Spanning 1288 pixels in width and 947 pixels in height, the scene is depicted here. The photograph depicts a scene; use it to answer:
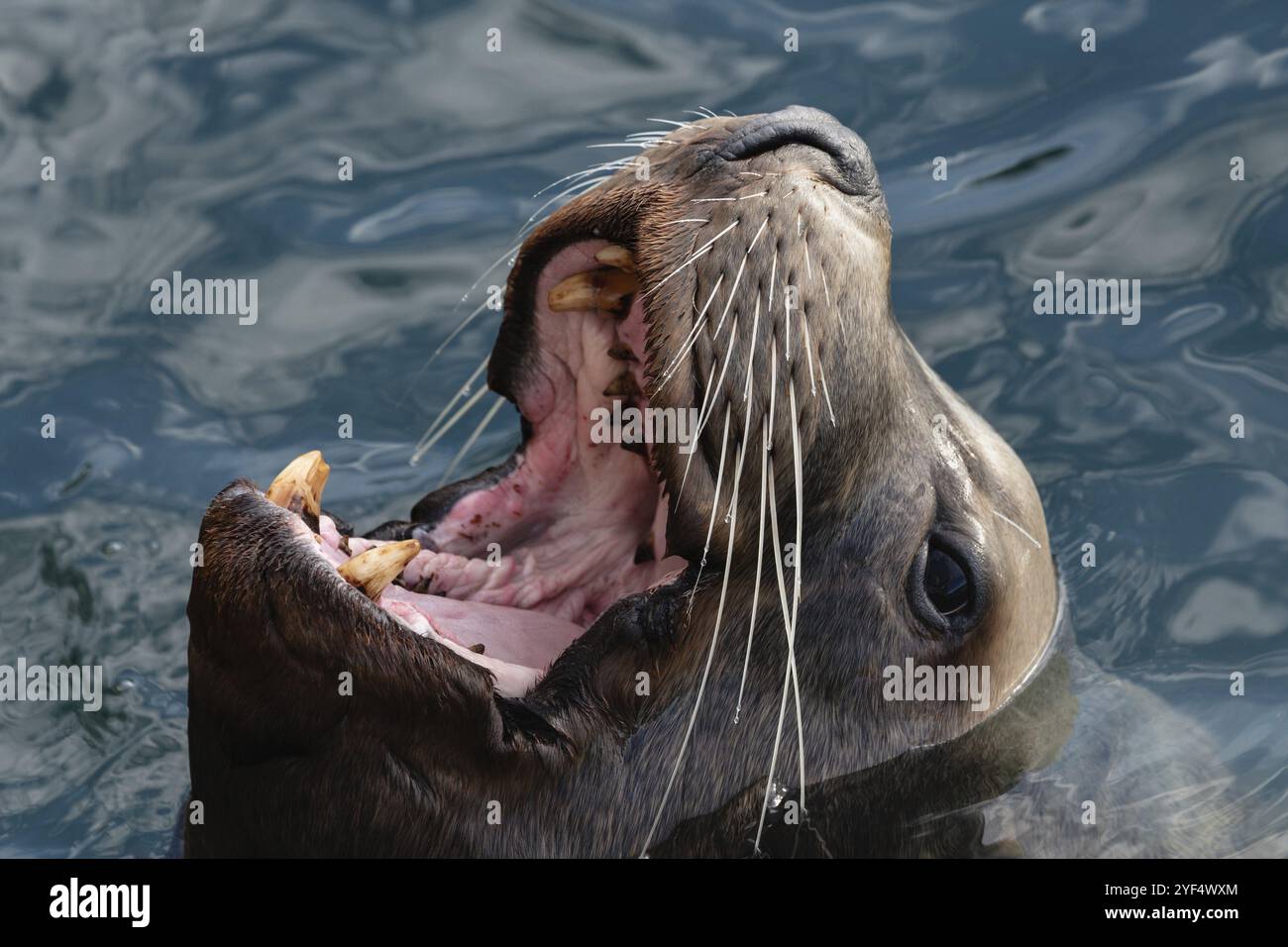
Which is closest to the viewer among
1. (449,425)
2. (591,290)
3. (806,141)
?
(806,141)

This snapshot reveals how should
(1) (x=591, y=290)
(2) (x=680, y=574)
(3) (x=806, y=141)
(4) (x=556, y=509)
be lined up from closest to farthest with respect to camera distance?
(2) (x=680, y=574)
(3) (x=806, y=141)
(1) (x=591, y=290)
(4) (x=556, y=509)

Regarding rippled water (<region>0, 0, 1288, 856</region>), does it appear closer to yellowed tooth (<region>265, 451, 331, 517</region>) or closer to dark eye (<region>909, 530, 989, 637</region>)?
dark eye (<region>909, 530, 989, 637</region>)

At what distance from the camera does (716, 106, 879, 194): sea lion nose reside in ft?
14.8

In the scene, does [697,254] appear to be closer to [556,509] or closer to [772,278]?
[772,278]

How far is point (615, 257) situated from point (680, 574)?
2.88 ft

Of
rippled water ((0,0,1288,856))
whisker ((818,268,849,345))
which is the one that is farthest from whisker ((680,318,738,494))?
rippled water ((0,0,1288,856))

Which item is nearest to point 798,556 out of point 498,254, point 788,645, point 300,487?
point 788,645

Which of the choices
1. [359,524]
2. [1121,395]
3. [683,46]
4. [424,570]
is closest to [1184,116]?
[1121,395]

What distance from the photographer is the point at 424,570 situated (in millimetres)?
4875

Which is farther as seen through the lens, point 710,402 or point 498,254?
point 498,254

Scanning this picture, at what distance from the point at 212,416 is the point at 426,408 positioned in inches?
35.5

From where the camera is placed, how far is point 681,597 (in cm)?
436

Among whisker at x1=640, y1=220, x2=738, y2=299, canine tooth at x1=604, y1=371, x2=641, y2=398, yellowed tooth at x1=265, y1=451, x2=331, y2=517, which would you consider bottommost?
yellowed tooth at x1=265, y1=451, x2=331, y2=517

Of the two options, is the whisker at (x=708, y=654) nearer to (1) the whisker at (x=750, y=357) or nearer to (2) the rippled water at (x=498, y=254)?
(1) the whisker at (x=750, y=357)
